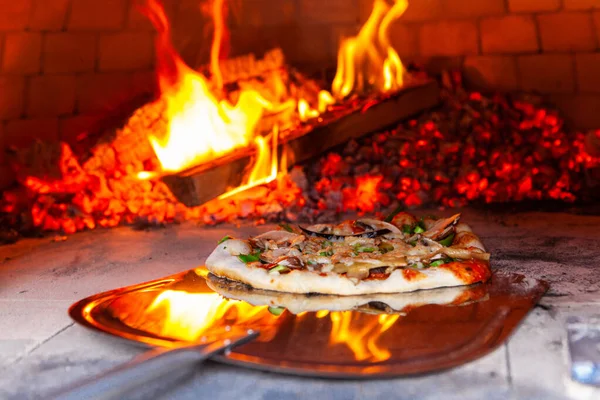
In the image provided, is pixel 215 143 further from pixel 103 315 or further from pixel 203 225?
pixel 103 315

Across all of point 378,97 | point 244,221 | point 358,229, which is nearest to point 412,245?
point 358,229

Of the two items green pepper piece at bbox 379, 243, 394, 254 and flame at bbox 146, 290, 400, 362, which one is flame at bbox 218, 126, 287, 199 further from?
flame at bbox 146, 290, 400, 362

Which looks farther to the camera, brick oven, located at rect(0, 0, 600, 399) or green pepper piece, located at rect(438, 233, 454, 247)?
brick oven, located at rect(0, 0, 600, 399)

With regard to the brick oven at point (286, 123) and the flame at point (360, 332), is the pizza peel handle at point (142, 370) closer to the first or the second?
the flame at point (360, 332)

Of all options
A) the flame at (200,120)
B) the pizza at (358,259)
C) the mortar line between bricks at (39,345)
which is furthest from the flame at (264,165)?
the mortar line between bricks at (39,345)

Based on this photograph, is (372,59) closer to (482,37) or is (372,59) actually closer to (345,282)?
(482,37)

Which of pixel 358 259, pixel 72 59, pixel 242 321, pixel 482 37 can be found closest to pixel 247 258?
pixel 358 259

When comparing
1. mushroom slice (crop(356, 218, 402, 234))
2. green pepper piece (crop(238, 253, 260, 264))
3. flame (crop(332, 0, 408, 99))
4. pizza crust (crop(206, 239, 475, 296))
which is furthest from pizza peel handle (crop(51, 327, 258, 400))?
flame (crop(332, 0, 408, 99))
